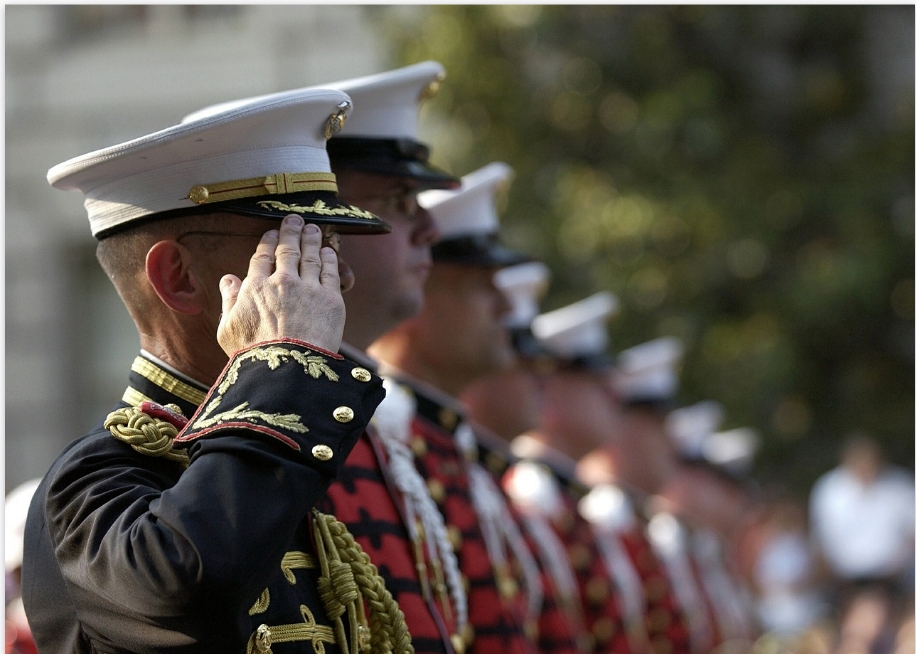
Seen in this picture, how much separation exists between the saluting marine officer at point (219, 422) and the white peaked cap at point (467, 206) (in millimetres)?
2289

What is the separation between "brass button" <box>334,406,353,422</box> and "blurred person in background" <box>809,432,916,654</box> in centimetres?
958

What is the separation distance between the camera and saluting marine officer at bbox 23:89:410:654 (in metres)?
2.11

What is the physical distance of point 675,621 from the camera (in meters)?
7.62

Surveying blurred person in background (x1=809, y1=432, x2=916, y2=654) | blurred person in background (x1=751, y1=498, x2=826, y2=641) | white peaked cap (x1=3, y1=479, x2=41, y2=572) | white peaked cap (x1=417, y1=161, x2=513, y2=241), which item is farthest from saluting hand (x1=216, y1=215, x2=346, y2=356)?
blurred person in background (x1=751, y1=498, x2=826, y2=641)

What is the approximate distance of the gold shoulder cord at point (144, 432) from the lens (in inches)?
94.0

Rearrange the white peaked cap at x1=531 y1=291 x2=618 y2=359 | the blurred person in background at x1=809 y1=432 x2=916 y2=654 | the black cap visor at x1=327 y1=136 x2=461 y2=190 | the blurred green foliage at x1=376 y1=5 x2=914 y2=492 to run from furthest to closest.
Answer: the blurred person in background at x1=809 y1=432 x2=916 y2=654 → the blurred green foliage at x1=376 y1=5 x2=914 y2=492 → the white peaked cap at x1=531 y1=291 x2=618 y2=359 → the black cap visor at x1=327 y1=136 x2=461 y2=190

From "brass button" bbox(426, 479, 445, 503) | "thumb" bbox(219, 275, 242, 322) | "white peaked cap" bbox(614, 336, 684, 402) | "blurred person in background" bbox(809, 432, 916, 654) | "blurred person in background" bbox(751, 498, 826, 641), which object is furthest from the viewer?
"blurred person in background" bbox(751, 498, 826, 641)

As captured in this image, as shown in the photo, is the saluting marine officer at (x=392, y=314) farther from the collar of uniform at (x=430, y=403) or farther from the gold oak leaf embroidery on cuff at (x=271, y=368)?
the gold oak leaf embroidery on cuff at (x=271, y=368)

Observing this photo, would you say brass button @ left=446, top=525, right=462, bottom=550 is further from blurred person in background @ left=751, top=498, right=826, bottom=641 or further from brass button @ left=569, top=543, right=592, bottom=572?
blurred person in background @ left=751, top=498, right=826, bottom=641

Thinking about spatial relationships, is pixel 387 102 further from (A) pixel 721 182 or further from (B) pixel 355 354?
(A) pixel 721 182

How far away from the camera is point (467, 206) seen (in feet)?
17.1

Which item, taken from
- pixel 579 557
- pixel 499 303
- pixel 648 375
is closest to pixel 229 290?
pixel 499 303

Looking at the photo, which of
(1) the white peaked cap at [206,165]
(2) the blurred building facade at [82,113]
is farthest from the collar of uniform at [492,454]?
(2) the blurred building facade at [82,113]

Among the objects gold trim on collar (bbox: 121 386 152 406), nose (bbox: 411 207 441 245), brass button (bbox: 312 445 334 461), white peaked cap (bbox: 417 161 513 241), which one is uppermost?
white peaked cap (bbox: 417 161 513 241)
